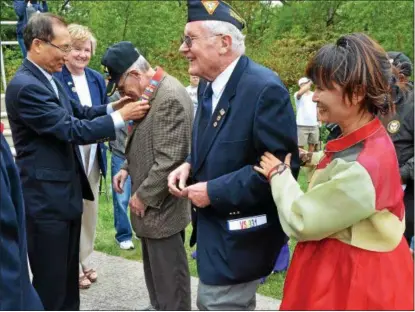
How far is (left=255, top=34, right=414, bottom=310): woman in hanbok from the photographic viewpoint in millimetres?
2043

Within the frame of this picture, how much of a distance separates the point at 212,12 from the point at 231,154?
686 millimetres

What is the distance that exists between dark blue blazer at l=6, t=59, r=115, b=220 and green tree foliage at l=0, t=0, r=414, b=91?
11.0 metres

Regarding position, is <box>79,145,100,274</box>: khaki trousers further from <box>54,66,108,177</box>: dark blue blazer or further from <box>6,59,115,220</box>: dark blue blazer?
<box>6,59,115,220</box>: dark blue blazer

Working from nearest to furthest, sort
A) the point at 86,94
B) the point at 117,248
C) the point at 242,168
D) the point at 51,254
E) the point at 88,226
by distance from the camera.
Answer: the point at 242,168
the point at 51,254
the point at 86,94
the point at 88,226
the point at 117,248

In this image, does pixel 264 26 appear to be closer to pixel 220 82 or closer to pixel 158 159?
pixel 158 159

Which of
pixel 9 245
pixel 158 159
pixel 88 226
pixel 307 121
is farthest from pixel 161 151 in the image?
pixel 307 121

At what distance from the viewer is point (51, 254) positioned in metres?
3.50

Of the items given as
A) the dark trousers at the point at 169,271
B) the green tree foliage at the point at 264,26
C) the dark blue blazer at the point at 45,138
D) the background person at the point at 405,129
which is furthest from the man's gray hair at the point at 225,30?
the green tree foliage at the point at 264,26

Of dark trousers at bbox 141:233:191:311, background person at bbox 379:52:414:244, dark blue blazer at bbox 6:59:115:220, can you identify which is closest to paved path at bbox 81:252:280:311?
dark trousers at bbox 141:233:191:311

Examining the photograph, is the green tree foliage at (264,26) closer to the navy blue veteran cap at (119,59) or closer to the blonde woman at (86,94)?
the blonde woman at (86,94)

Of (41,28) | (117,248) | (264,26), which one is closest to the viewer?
(41,28)

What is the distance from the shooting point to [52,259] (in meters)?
3.52

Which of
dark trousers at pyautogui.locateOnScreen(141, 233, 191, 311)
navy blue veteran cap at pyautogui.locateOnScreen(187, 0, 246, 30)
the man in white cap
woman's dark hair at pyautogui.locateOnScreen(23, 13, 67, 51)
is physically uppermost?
navy blue veteran cap at pyautogui.locateOnScreen(187, 0, 246, 30)

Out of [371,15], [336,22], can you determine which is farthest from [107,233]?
[336,22]
